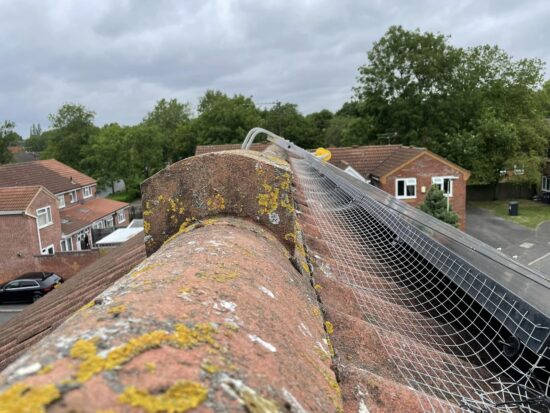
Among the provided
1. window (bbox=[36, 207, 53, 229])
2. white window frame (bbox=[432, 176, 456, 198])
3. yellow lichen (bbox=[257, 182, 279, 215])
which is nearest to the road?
window (bbox=[36, 207, 53, 229])

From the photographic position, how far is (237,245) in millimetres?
1738

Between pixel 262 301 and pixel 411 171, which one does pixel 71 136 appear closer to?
pixel 411 171

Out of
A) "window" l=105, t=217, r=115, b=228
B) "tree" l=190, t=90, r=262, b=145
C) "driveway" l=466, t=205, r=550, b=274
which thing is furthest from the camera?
"tree" l=190, t=90, r=262, b=145

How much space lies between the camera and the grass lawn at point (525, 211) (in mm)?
29984

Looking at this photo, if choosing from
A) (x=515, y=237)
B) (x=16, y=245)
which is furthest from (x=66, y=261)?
(x=515, y=237)

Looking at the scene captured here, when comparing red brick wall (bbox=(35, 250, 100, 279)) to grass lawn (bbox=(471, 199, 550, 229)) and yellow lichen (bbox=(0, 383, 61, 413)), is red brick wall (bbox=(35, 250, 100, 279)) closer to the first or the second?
yellow lichen (bbox=(0, 383, 61, 413))

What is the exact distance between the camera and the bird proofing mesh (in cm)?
181

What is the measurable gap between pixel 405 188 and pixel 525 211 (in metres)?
14.0

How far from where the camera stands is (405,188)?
85.5ft

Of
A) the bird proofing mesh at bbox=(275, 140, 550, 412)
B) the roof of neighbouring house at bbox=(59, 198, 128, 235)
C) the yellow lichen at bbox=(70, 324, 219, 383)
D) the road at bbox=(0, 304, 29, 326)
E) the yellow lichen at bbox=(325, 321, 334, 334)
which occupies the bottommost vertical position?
the road at bbox=(0, 304, 29, 326)

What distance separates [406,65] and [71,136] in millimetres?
43052

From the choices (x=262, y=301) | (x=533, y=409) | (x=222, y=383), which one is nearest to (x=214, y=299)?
(x=262, y=301)

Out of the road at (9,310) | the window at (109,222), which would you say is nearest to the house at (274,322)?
the road at (9,310)

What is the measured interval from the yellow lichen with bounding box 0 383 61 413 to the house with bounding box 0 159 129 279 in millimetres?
23495
